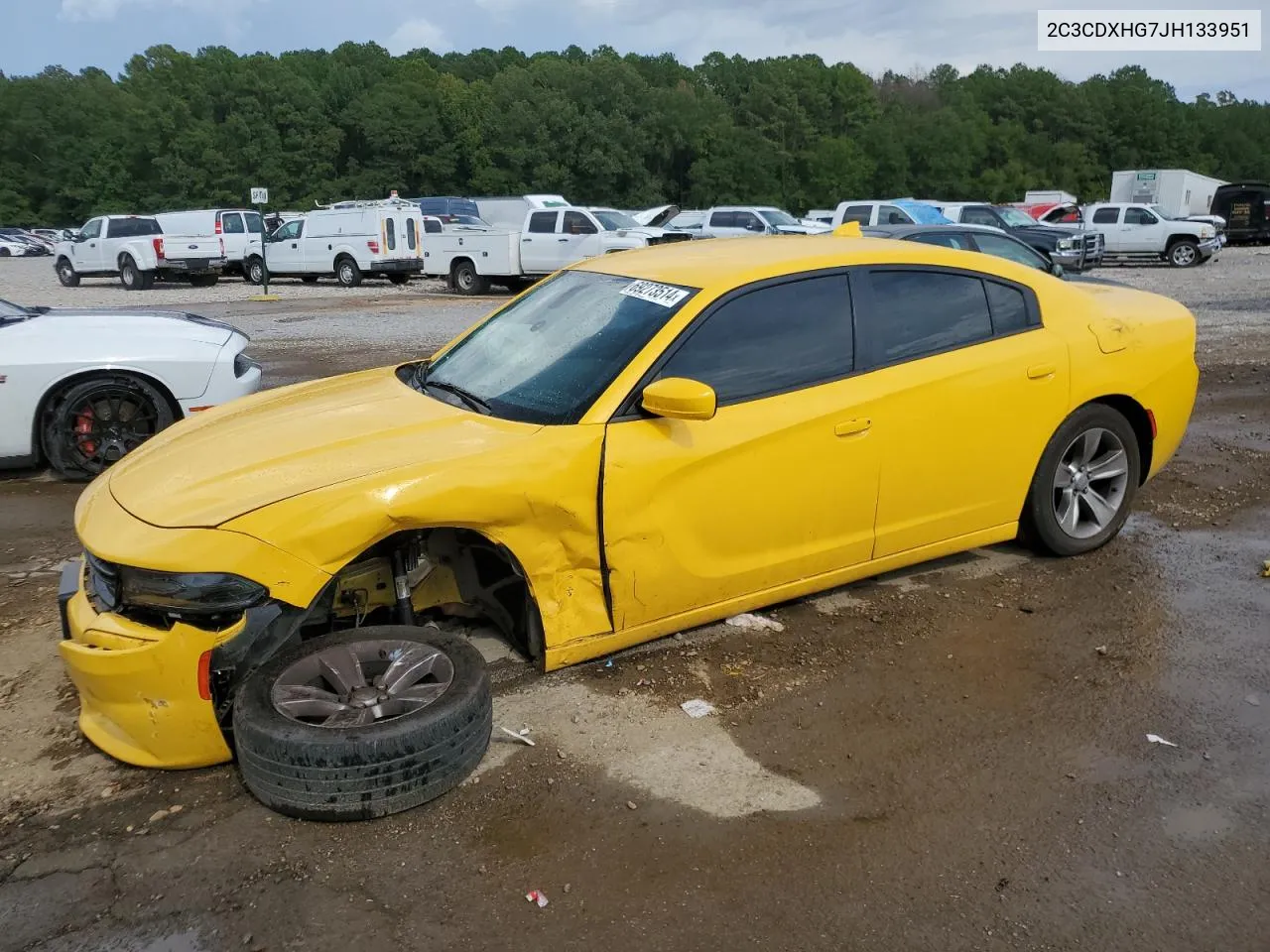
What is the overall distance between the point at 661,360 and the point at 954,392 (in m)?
1.32

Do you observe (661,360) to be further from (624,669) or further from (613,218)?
(613,218)

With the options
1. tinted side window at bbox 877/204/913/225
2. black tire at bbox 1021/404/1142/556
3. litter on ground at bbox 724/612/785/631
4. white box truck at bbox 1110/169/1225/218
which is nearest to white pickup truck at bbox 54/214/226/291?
tinted side window at bbox 877/204/913/225

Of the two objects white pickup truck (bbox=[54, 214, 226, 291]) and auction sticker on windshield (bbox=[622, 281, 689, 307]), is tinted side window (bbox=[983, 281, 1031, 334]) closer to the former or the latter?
auction sticker on windshield (bbox=[622, 281, 689, 307])

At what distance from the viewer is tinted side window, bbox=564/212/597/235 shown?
22.1 meters

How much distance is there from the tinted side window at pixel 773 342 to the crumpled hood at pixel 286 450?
720 millimetres

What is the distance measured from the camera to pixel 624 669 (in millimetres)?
3932

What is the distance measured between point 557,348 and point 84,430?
13.8ft

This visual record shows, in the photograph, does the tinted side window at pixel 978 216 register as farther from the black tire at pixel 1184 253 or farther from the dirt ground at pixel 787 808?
the dirt ground at pixel 787 808

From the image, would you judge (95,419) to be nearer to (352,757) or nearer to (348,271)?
(352,757)

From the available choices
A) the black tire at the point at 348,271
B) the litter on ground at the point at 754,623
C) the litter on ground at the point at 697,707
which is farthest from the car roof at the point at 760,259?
the black tire at the point at 348,271

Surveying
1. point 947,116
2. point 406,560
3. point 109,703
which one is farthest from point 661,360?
point 947,116

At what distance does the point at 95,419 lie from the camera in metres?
6.68

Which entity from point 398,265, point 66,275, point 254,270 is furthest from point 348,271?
point 66,275

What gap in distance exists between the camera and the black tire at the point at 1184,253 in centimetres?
2703
